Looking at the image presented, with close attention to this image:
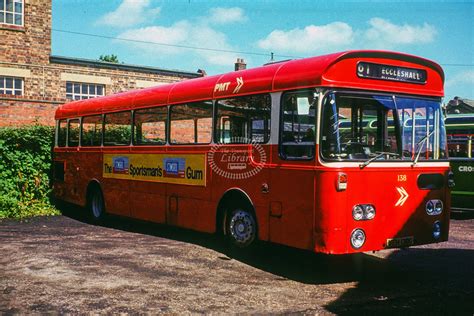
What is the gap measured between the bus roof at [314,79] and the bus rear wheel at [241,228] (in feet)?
5.98

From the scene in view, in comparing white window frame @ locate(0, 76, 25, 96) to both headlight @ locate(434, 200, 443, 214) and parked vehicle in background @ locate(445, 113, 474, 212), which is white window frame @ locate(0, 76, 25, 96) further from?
headlight @ locate(434, 200, 443, 214)

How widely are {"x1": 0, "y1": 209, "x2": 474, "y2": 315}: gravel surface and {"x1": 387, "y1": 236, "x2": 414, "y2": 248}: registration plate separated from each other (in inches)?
17.4

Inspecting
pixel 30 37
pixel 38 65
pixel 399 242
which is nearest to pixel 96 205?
pixel 399 242

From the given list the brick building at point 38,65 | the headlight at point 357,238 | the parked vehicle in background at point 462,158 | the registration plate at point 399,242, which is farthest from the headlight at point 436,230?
the brick building at point 38,65

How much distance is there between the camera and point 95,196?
1302 cm

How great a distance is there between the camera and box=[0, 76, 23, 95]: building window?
23953mm

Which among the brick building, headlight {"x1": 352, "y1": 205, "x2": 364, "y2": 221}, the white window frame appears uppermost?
the brick building

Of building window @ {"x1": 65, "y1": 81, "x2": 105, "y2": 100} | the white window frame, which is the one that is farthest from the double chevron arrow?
building window @ {"x1": 65, "y1": 81, "x2": 105, "y2": 100}

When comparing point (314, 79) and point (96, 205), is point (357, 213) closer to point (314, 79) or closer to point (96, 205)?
point (314, 79)

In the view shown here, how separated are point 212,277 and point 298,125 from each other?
2267mm

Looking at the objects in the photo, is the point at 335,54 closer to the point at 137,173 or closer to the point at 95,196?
the point at 137,173

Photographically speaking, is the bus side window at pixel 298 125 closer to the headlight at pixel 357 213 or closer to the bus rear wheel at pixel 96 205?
the headlight at pixel 357 213

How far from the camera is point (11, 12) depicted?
2416 cm

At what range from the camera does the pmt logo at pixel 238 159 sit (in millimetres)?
8188
